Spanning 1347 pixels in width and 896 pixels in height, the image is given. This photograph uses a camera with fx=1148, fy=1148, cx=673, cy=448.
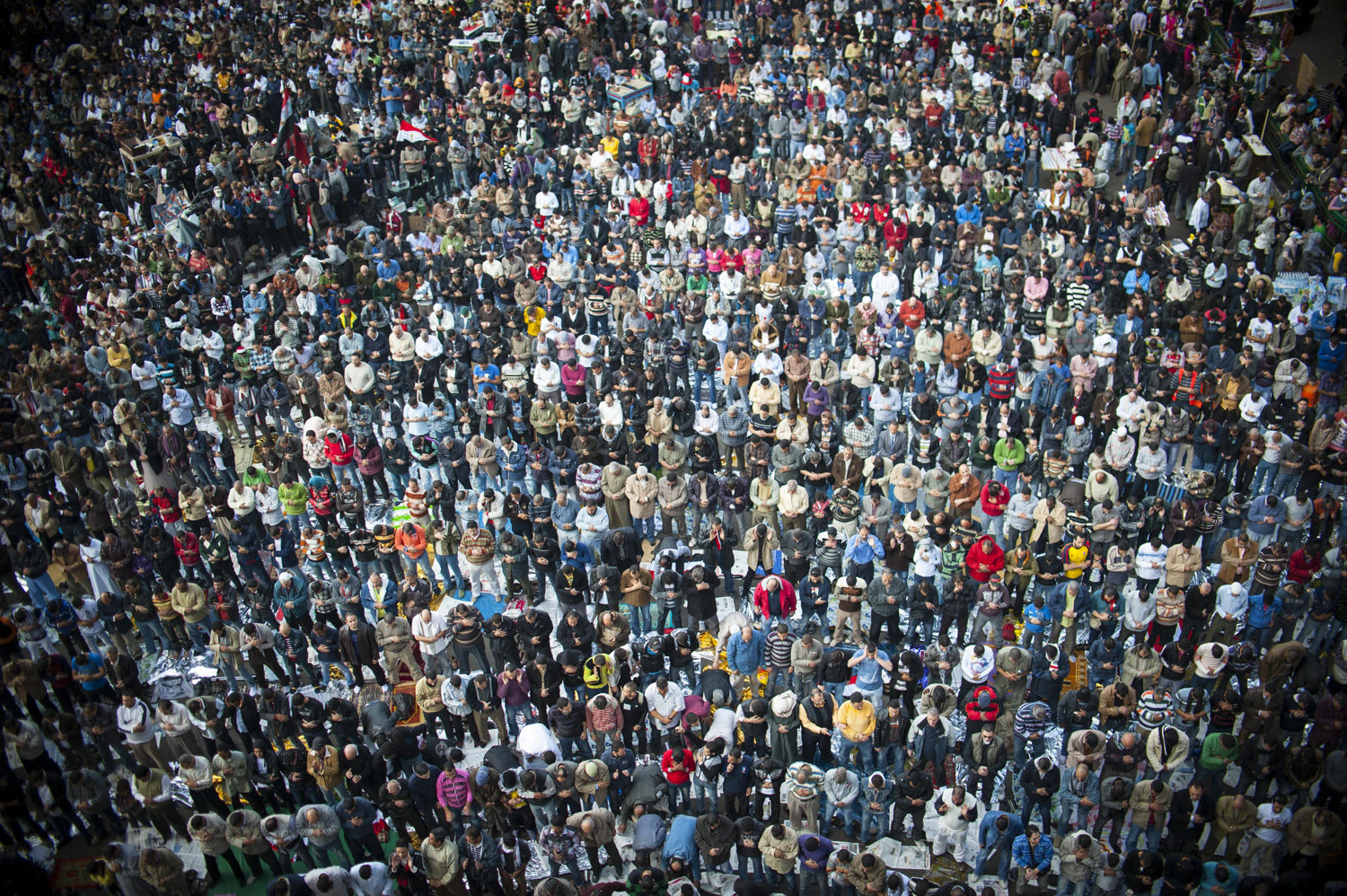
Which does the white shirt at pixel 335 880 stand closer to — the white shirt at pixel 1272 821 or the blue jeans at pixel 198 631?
the blue jeans at pixel 198 631

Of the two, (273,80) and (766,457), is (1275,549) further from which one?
(273,80)

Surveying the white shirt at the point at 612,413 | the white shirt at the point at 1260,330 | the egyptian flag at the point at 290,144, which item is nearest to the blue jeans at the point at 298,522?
the white shirt at the point at 612,413

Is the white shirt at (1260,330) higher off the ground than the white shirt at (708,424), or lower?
higher

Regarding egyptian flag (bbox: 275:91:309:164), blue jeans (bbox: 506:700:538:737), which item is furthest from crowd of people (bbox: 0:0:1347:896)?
blue jeans (bbox: 506:700:538:737)

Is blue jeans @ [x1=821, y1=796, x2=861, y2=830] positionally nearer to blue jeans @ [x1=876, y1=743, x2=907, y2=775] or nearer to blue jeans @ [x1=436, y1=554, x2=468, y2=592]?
blue jeans @ [x1=876, y1=743, x2=907, y2=775]

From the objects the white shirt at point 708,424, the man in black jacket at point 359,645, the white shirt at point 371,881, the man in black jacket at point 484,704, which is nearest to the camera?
the white shirt at point 371,881

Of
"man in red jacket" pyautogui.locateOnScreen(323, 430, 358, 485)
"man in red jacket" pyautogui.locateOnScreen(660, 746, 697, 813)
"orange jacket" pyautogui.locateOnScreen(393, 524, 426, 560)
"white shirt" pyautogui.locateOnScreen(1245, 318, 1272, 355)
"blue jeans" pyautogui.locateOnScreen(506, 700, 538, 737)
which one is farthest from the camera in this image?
"white shirt" pyautogui.locateOnScreen(1245, 318, 1272, 355)

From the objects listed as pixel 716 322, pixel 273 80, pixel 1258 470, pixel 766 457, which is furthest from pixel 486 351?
pixel 273 80
